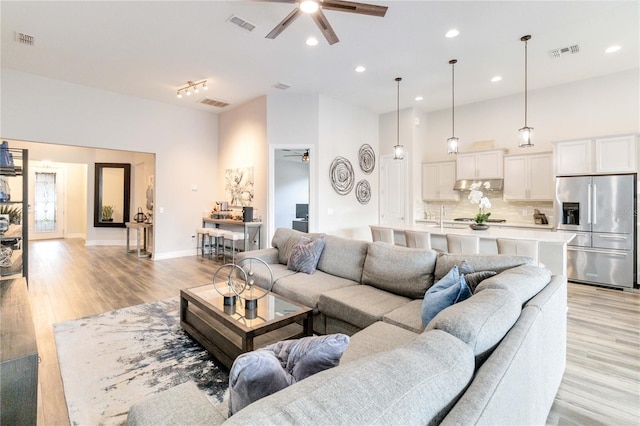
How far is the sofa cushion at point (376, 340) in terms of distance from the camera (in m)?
1.81

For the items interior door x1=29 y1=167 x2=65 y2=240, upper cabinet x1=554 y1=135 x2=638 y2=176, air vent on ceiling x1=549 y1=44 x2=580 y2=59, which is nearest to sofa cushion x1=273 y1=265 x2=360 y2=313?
air vent on ceiling x1=549 y1=44 x2=580 y2=59

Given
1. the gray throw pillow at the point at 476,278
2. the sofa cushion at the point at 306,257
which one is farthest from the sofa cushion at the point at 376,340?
the sofa cushion at the point at 306,257

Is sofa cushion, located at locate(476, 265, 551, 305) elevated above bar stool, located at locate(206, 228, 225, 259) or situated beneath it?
elevated above

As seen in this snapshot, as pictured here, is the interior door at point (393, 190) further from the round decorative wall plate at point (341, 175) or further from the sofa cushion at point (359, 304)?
the sofa cushion at point (359, 304)

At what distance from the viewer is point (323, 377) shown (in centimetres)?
84

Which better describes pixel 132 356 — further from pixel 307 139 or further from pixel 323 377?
pixel 307 139

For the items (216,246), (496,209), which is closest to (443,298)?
(496,209)

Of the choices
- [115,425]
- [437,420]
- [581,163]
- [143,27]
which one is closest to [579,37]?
[581,163]

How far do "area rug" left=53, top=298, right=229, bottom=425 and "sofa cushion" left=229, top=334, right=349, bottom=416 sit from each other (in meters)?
1.29

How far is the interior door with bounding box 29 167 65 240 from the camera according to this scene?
9.89 metres

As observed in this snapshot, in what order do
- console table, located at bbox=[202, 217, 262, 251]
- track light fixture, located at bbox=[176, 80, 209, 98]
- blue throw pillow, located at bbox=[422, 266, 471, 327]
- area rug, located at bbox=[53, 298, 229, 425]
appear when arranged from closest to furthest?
1. blue throw pillow, located at bbox=[422, 266, 471, 327]
2. area rug, located at bbox=[53, 298, 229, 425]
3. track light fixture, located at bbox=[176, 80, 209, 98]
4. console table, located at bbox=[202, 217, 262, 251]

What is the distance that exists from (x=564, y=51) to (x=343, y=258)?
4.48 m

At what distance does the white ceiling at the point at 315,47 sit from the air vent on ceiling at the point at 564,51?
0.08 metres

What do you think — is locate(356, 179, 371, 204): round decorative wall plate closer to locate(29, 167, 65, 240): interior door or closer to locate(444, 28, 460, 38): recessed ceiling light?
locate(444, 28, 460, 38): recessed ceiling light
